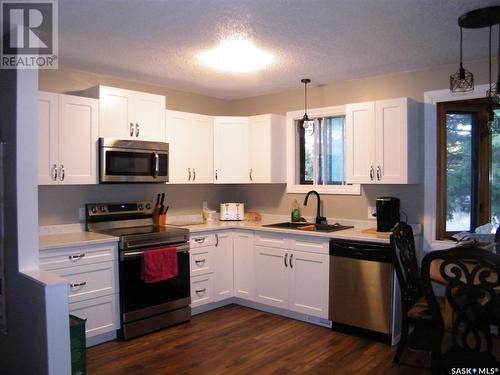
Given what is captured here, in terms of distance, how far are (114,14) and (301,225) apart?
9.09ft

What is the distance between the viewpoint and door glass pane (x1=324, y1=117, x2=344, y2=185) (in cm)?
438

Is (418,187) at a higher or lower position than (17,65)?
lower

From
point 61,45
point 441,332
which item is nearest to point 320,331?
point 441,332

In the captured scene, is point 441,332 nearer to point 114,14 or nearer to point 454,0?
point 454,0

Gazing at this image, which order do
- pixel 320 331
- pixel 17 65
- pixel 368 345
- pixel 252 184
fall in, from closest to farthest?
pixel 17 65
pixel 368 345
pixel 320 331
pixel 252 184

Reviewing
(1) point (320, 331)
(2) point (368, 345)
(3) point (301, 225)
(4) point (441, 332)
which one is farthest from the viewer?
(3) point (301, 225)

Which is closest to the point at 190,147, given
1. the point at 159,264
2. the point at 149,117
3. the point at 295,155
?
the point at 149,117

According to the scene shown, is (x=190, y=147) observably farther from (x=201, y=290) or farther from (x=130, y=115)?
(x=201, y=290)

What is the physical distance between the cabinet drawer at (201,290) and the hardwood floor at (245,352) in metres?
0.24

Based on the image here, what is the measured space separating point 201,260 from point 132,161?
1180mm

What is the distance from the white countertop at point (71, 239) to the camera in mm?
3078

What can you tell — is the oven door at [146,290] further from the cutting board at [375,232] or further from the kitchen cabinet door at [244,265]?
the cutting board at [375,232]

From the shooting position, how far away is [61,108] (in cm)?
339

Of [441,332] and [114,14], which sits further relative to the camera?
[114,14]
